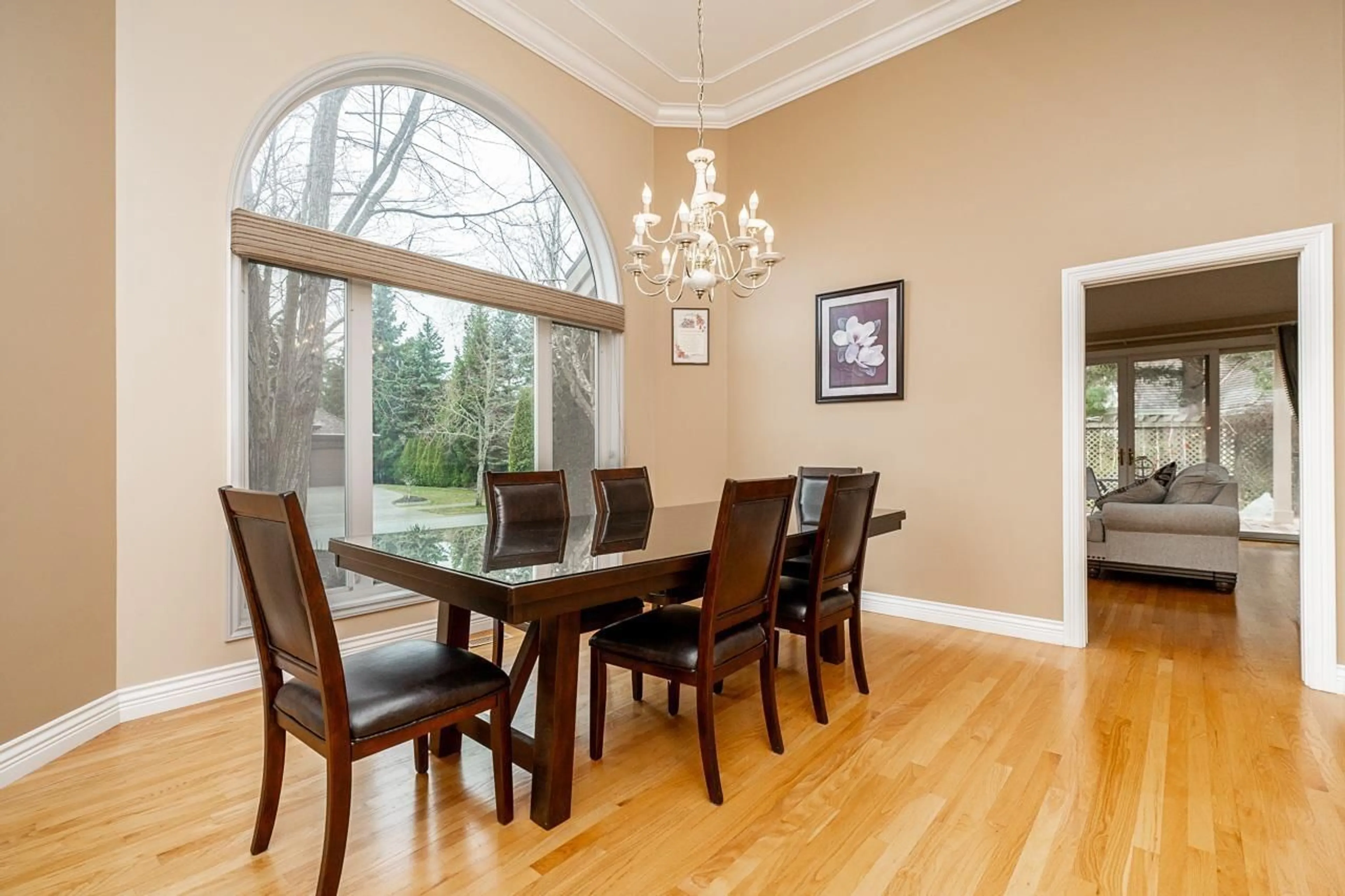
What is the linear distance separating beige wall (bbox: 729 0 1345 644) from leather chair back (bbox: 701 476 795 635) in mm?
2061

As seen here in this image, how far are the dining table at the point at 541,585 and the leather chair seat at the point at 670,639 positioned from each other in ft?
0.41

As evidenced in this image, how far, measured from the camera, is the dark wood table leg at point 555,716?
1.70m

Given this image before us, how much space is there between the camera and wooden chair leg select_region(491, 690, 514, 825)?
1693 millimetres

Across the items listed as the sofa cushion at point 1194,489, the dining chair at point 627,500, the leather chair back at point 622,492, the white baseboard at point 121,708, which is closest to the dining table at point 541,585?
the dining chair at point 627,500

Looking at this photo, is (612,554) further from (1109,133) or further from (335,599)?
(1109,133)

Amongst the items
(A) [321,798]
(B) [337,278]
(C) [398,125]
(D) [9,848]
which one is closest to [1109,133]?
(C) [398,125]

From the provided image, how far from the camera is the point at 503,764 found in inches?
67.4

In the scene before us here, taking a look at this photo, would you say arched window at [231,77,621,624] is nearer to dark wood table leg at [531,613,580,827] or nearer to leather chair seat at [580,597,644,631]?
leather chair seat at [580,597,644,631]

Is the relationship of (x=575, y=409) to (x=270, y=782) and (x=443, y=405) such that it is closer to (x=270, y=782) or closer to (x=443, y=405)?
(x=443, y=405)

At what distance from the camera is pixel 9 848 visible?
1.60 meters

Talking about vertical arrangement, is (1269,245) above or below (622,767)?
above

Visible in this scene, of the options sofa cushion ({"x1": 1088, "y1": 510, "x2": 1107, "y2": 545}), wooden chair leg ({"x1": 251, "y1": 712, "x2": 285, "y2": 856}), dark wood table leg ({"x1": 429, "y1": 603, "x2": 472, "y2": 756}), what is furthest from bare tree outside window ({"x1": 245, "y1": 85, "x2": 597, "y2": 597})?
sofa cushion ({"x1": 1088, "y1": 510, "x2": 1107, "y2": 545})

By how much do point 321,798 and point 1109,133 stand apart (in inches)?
177

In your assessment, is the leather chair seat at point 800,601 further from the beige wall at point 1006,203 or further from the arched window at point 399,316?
the arched window at point 399,316
